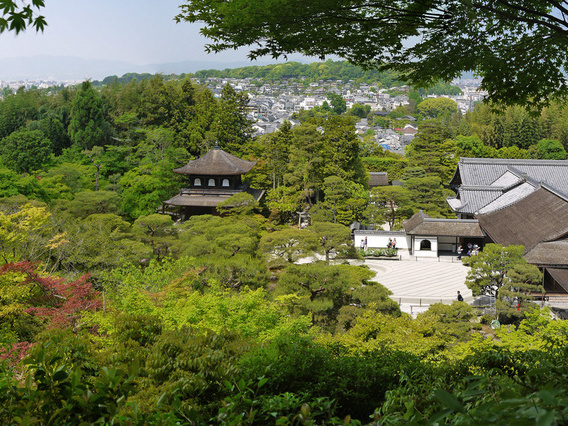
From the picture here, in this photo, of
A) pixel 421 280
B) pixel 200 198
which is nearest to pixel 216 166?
pixel 200 198

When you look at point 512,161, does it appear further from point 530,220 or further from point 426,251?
point 530,220

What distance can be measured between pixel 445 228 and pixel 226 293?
1333 centimetres

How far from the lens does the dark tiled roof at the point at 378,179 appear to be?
116 feet

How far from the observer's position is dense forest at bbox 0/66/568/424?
2.37 meters

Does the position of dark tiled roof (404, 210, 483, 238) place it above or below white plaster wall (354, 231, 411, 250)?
above

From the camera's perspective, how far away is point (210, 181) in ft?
83.9

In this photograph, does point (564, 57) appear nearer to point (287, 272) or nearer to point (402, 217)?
point (287, 272)

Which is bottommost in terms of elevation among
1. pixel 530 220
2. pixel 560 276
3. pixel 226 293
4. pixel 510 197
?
pixel 560 276

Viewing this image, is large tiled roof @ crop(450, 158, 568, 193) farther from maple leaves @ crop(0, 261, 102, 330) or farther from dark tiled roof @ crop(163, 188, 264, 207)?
maple leaves @ crop(0, 261, 102, 330)

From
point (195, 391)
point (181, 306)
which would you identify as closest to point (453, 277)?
point (181, 306)

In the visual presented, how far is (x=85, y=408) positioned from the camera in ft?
7.22

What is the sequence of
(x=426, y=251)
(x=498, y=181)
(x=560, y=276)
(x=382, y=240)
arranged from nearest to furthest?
1. (x=560, y=276)
2. (x=426, y=251)
3. (x=382, y=240)
4. (x=498, y=181)

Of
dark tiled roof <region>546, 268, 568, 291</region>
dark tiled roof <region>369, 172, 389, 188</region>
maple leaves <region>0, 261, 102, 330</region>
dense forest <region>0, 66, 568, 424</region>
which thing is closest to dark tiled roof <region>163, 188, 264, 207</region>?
dense forest <region>0, 66, 568, 424</region>

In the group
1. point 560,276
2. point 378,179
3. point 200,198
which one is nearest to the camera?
point 560,276
